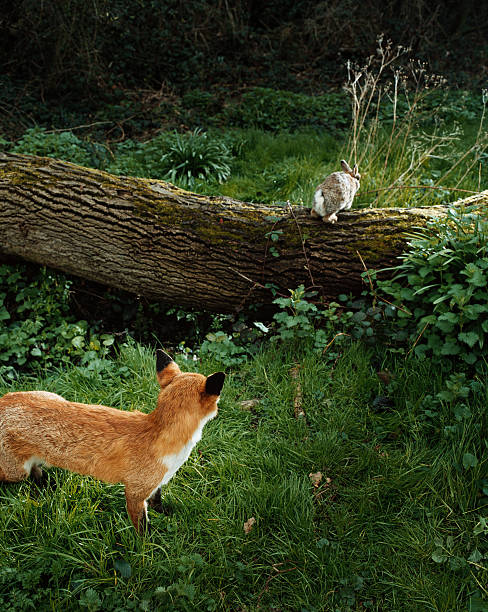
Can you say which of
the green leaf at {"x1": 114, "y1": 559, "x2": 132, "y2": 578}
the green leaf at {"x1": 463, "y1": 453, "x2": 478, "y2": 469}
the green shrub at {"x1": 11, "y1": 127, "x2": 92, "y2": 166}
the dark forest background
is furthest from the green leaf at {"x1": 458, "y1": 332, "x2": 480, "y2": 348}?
the dark forest background

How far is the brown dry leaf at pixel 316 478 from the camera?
2.95 m

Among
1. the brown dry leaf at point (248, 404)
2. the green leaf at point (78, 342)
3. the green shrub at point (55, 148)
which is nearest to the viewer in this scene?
the brown dry leaf at point (248, 404)

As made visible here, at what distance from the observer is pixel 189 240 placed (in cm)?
428

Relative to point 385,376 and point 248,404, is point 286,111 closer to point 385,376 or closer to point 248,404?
point 385,376

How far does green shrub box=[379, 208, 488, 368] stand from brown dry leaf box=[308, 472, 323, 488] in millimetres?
1196

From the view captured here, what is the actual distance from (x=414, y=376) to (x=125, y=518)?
2142mm

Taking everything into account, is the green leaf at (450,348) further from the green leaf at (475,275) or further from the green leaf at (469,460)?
the green leaf at (469,460)

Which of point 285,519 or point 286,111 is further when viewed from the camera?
point 286,111

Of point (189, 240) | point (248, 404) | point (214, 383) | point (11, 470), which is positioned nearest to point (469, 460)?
point (248, 404)

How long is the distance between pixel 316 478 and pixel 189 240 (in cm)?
232

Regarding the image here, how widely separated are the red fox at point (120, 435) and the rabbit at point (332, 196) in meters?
2.22

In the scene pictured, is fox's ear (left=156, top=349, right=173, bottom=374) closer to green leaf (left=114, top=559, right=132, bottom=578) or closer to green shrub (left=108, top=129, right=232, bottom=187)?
green leaf (left=114, top=559, right=132, bottom=578)

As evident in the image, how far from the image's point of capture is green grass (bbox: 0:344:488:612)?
7.87 feet

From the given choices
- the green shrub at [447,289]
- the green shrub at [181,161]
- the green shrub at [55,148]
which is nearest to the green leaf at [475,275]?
the green shrub at [447,289]
